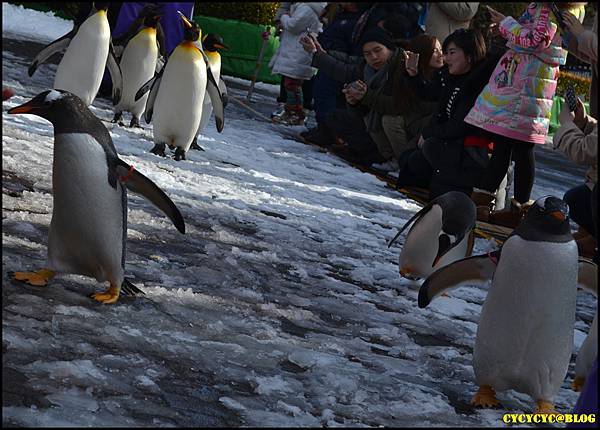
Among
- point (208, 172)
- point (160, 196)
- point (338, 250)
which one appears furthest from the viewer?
point (208, 172)

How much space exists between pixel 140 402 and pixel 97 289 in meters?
1.00

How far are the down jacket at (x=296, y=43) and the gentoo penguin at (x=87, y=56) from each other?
13.8 ft

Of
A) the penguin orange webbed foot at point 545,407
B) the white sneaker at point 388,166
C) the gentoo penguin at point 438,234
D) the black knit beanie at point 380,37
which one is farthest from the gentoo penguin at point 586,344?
the black knit beanie at point 380,37

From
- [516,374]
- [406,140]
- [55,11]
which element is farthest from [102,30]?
[55,11]

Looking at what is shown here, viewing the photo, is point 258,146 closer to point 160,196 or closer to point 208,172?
point 208,172

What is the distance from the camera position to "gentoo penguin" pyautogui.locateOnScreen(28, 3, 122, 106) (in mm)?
6668

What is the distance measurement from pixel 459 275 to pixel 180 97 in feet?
11.9

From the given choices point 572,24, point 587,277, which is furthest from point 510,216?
point 587,277

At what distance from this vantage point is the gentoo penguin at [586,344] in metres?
2.82

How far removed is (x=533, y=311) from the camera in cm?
286

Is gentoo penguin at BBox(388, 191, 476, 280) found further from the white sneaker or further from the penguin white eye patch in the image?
the white sneaker

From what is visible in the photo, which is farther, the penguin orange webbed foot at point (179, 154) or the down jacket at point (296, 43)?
the down jacket at point (296, 43)

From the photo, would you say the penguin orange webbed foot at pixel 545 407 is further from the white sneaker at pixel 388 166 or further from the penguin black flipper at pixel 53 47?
the white sneaker at pixel 388 166

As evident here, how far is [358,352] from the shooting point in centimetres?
325
